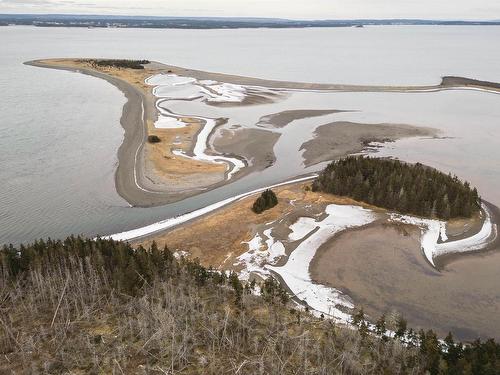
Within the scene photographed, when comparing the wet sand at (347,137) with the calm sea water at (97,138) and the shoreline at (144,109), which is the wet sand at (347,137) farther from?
the shoreline at (144,109)

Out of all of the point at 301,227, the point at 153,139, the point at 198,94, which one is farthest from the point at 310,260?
the point at 198,94

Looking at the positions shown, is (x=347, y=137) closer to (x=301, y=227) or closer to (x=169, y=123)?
(x=169, y=123)

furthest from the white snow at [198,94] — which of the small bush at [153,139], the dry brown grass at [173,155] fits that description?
the small bush at [153,139]

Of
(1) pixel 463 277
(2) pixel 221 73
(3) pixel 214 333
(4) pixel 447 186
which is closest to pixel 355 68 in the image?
(2) pixel 221 73

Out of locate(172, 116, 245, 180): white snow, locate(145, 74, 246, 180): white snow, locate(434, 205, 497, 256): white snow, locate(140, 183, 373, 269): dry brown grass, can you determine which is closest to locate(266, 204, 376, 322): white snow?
locate(140, 183, 373, 269): dry brown grass

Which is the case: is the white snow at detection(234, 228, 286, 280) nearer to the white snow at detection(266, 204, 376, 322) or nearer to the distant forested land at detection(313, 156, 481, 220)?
the white snow at detection(266, 204, 376, 322)

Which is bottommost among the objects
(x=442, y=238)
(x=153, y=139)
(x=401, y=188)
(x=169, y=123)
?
(x=442, y=238)
